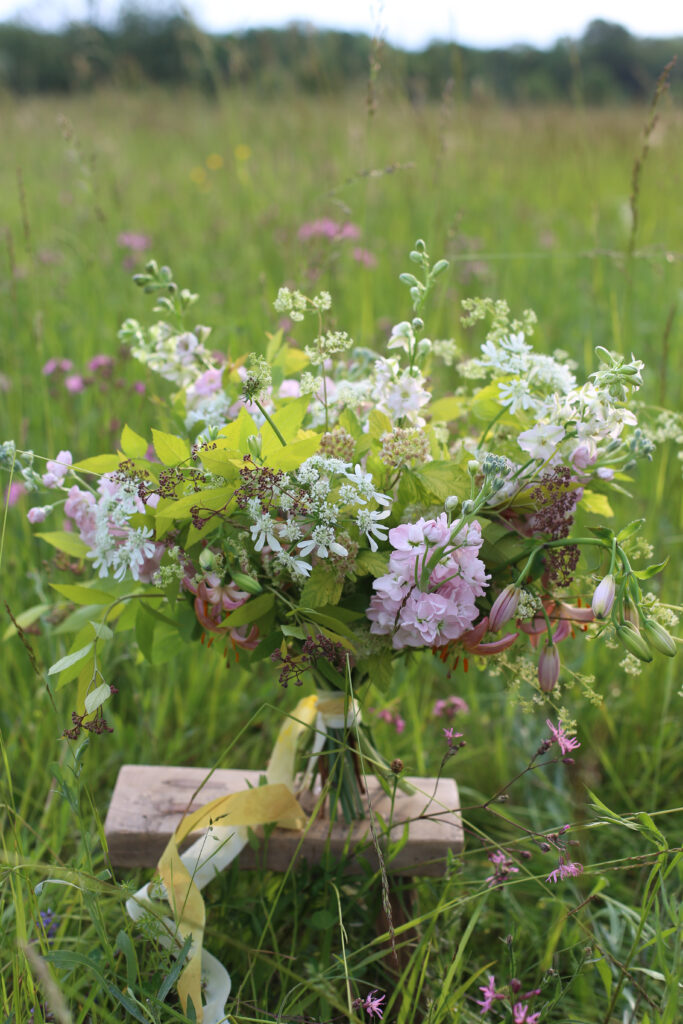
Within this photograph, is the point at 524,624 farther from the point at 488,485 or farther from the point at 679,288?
the point at 679,288

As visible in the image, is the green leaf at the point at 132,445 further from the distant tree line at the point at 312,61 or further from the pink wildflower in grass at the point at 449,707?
the distant tree line at the point at 312,61

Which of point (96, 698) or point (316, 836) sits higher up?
point (96, 698)

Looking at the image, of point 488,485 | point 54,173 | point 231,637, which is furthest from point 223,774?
point 54,173

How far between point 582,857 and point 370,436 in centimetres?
94

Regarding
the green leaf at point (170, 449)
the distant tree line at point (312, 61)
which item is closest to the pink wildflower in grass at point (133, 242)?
the distant tree line at point (312, 61)

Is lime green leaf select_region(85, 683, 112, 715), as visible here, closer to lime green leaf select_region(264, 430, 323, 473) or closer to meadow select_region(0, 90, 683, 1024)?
meadow select_region(0, 90, 683, 1024)

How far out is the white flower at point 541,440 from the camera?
0.82 m

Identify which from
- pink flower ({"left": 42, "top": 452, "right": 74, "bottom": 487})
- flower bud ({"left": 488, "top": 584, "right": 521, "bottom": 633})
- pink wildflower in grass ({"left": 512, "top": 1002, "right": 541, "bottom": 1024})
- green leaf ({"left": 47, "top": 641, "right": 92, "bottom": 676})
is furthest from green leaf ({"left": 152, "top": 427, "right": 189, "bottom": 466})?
pink wildflower in grass ({"left": 512, "top": 1002, "right": 541, "bottom": 1024})

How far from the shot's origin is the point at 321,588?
806 mm

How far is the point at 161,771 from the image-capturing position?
49.9 inches

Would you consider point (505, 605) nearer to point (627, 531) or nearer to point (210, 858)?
A: point (627, 531)

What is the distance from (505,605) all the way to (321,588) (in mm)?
180

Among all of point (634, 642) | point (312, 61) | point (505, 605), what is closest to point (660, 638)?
point (634, 642)

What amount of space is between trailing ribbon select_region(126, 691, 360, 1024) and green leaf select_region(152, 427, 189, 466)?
1.06 ft
